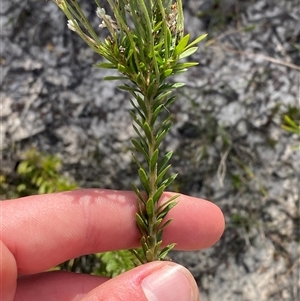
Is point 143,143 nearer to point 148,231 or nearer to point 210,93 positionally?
point 148,231

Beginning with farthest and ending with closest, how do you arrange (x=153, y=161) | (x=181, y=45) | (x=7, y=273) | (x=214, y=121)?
(x=214, y=121) < (x=7, y=273) < (x=153, y=161) < (x=181, y=45)

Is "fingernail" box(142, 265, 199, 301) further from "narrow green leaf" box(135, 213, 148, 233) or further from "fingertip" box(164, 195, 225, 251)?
"fingertip" box(164, 195, 225, 251)

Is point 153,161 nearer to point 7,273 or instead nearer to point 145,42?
point 145,42

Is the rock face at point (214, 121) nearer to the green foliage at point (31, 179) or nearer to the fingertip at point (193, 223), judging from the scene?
the green foliage at point (31, 179)

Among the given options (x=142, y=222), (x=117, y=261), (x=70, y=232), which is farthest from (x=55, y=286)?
(x=142, y=222)

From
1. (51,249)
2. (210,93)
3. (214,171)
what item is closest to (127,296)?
(51,249)
